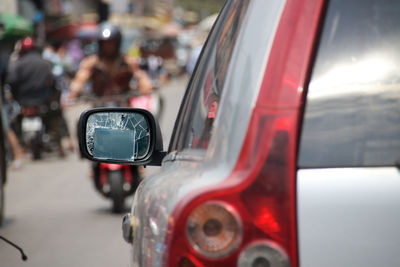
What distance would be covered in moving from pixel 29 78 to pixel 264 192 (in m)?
13.3

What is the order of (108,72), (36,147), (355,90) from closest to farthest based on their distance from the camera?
(355,90)
(108,72)
(36,147)

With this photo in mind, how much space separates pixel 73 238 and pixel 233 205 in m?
5.87

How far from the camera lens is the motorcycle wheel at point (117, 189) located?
9094mm

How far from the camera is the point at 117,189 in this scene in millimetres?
9078

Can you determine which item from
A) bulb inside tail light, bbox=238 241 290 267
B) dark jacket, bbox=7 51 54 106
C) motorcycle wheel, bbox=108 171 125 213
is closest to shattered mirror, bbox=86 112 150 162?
bulb inside tail light, bbox=238 241 290 267

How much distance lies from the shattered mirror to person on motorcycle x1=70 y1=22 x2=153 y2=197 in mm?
6659

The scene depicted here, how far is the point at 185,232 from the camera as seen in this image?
A: 219 cm

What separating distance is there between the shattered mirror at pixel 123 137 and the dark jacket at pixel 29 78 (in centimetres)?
1219

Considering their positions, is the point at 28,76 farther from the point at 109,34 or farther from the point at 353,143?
the point at 353,143

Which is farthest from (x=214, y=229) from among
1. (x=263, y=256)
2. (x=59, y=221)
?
(x=59, y=221)

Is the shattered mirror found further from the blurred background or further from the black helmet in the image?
the black helmet

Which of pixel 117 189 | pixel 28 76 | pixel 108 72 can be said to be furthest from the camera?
pixel 28 76

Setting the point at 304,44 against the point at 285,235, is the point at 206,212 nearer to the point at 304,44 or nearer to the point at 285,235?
the point at 285,235

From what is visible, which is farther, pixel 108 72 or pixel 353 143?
pixel 108 72
